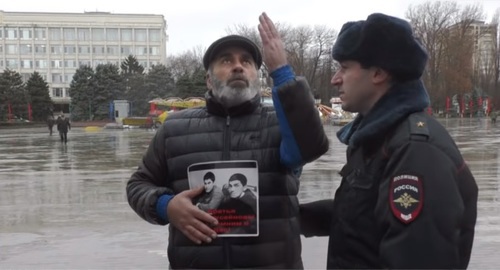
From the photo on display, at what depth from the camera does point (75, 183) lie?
13219 millimetres

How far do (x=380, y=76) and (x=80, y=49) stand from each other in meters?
122

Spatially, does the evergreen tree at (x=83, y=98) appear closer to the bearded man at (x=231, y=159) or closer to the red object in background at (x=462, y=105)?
the red object in background at (x=462, y=105)

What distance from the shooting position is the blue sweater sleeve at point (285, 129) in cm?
230

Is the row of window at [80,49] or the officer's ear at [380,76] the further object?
the row of window at [80,49]

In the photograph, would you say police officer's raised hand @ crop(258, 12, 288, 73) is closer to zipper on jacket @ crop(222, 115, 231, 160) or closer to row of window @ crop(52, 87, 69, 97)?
zipper on jacket @ crop(222, 115, 231, 160)

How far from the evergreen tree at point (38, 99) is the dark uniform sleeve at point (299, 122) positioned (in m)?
71.4

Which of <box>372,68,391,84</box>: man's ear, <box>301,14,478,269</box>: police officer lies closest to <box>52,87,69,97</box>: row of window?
<box>301,14,478,269</box>: police officer

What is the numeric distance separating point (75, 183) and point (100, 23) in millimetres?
109640

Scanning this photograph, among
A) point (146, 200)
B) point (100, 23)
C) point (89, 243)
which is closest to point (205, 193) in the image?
point (146, 200)

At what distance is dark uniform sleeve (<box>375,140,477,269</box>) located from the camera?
1658mm

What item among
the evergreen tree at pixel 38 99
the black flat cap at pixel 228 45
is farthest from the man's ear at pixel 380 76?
the evergreen tree at pixel 38 99

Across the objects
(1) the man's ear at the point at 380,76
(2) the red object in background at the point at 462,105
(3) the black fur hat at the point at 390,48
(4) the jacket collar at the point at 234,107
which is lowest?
(2) the red object in background at the point at 462,105

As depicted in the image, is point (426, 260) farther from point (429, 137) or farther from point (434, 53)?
point (434, 53)

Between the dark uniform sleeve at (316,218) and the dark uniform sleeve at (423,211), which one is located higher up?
the dark uniform sleeve at (423,211)
